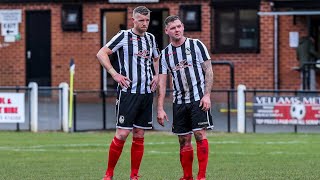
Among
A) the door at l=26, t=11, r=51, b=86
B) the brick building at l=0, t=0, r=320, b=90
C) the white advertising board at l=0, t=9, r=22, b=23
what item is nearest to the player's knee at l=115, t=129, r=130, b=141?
the brick building at l=0, t=0, r=320, b=90

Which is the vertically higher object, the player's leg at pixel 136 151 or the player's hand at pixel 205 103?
the player's hand at pixel 205 103

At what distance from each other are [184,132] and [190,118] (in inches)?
7.8

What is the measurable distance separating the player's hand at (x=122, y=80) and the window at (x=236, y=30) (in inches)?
747

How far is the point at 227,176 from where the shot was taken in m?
12.7

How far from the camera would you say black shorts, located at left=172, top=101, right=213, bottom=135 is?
11.6 m

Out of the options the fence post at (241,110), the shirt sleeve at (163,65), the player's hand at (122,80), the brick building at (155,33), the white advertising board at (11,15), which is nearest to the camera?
the player's hand at (122,80)

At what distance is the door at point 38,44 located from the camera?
3203 cm

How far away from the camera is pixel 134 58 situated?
1173 centimetres

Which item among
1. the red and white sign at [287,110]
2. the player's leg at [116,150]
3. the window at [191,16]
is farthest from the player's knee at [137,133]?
the window at [191,16]

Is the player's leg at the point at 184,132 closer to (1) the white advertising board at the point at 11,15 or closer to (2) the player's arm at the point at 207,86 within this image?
(2) the player's arm at the point at 207,86

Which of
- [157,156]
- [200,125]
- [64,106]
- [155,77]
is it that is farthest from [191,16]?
[200,125]

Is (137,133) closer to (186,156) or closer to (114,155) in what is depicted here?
(114,155)

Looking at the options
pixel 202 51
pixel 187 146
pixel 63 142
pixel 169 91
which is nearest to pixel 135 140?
pixel 187 146

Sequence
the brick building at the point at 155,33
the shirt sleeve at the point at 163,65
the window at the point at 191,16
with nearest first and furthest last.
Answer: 1. the shirt sleeve at the point at 163,65
2. the brick building at the point at 155,33
3. the window at the point at 191,16
